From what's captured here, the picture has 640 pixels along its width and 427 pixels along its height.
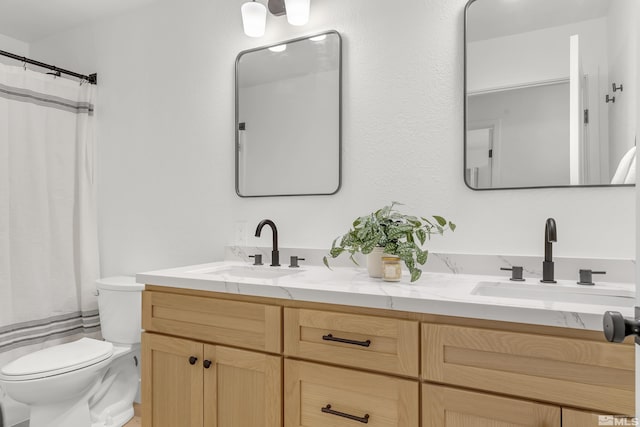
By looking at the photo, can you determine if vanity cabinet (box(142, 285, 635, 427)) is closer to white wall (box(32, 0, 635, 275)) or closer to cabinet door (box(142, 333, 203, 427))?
cabinet door (box(142, 333, 203, 427))

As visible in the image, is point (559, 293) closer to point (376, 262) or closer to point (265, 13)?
point (376, 262)

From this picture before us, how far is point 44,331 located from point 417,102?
2.42 m

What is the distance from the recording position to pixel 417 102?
1.71m

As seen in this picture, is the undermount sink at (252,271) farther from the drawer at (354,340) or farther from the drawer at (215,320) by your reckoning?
the drawer at (354,340)

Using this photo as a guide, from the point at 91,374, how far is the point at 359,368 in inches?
55.7

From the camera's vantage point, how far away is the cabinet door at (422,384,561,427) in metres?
0.98

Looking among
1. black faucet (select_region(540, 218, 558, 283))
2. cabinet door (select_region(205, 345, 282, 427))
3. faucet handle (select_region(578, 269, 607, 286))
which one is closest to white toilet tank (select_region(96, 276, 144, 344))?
cabinet door (select_region(205, 345, 282, 427))

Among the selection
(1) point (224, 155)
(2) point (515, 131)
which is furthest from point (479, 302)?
(1) point (224, 155)

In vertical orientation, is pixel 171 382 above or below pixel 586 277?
below

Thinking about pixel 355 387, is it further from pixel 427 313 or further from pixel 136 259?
pixel 136 259

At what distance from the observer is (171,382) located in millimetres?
1555

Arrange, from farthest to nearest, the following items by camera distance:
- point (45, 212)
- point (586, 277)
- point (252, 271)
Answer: point (45, 212) < point (252, 271) < point (586, 277)

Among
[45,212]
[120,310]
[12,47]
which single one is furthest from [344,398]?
[12,47]

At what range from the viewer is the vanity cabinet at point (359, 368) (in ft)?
3.17
